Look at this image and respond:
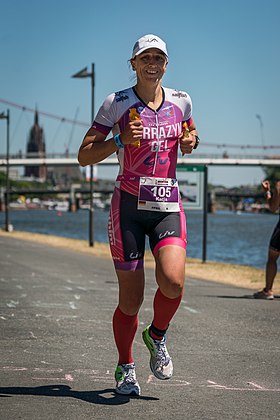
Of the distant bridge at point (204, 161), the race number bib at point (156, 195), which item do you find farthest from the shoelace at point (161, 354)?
the distant bridge at point (204, 161)

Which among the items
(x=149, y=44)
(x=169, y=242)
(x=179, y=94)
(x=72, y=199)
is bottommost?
(x=72, y=199)

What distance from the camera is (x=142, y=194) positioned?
17.7 ft

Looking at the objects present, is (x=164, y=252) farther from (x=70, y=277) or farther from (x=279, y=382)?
(x=70, y=277)

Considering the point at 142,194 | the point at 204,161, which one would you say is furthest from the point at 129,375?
the point at 204,161

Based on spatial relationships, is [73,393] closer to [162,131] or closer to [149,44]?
[162,131]

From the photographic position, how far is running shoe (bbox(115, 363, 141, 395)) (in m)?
5.32

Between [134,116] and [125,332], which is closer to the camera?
[134,116]

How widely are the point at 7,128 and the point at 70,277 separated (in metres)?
36.2

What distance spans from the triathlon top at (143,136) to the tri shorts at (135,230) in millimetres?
117

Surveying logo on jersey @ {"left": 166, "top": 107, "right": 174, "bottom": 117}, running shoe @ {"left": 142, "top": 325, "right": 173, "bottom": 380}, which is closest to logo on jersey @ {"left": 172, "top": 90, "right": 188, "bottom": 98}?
logo on jersey @ {"left": 166, "top": 107, "right": 174, "bottom": 117}

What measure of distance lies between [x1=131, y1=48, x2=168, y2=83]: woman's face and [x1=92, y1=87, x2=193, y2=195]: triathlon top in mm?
119

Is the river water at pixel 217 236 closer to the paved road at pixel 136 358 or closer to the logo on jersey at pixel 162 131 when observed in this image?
the paved road at pixel 136 358

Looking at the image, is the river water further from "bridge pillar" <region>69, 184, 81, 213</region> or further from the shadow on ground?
the shadow on ground

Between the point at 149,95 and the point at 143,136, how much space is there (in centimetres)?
30
